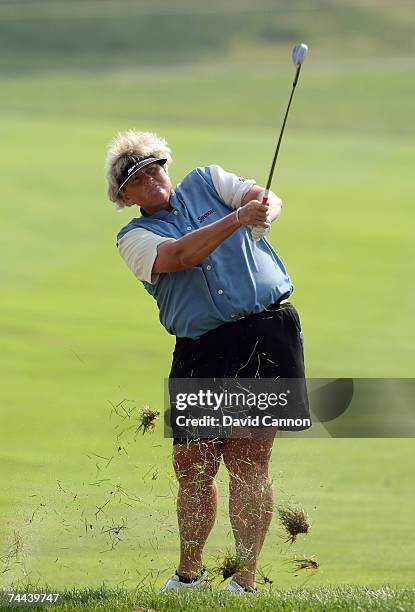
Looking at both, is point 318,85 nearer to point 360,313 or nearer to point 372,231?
point 372,231

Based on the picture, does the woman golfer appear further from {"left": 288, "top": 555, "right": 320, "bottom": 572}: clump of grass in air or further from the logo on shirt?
{"left": 288, "top": 555, "right": 320, "bottom": 572}: clump of grass in air

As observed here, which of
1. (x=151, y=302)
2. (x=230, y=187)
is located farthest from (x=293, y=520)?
(x=151, y=302)

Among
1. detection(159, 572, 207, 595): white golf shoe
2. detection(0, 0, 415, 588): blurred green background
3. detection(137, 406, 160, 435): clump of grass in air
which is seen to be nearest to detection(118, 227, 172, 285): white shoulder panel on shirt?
detection(137, 406, 160, 435): clump of grass in air

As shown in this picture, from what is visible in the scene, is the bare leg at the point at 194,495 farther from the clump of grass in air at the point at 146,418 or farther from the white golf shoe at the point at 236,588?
the clump of grass in air at the point at 146,418

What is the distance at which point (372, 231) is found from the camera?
569 inches

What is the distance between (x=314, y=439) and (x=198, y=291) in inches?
109

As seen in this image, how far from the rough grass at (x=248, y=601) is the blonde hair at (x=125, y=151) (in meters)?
1.52

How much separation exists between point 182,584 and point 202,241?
1.32 m

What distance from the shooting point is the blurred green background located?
582 centimetres

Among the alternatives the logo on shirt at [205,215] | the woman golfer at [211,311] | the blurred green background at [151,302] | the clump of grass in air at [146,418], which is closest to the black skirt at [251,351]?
the woman golfer at [211,311]

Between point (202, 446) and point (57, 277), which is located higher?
point (57, 277)

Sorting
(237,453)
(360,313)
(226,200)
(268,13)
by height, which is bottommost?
(237,453)

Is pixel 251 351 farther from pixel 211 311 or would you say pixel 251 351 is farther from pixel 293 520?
pixel 293 520

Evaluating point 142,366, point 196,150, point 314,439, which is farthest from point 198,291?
point 196,150
